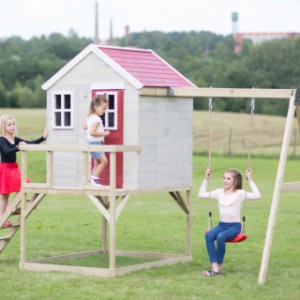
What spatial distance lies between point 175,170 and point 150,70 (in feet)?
4.89

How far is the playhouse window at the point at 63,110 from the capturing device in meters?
14.0

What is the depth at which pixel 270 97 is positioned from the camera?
1260 cm

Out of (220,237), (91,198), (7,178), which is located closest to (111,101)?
(91,198)

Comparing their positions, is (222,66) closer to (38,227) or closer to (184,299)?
(38,227)

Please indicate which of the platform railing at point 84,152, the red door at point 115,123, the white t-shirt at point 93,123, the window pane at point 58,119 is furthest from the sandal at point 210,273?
the window pane at point 58,119

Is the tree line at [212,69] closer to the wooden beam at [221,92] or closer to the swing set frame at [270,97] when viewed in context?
the wooden beam at [221,92]

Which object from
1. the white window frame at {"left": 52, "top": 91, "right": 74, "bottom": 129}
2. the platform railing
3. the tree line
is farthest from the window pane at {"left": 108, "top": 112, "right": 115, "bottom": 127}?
the tree line

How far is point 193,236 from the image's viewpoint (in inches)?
695

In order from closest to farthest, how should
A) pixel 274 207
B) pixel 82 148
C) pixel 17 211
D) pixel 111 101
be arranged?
1. pixel 274 207
2. pixel 82 148
3. pixel 111 101
4. pixel 17 211

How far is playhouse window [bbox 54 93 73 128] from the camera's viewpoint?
14.0m

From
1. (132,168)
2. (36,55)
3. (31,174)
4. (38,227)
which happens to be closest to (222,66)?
(36,55)

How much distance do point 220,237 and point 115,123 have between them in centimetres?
220

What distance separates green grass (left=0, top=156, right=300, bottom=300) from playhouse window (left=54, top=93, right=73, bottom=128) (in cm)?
205

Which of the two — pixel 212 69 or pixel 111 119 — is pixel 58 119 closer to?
pixel 111 119
